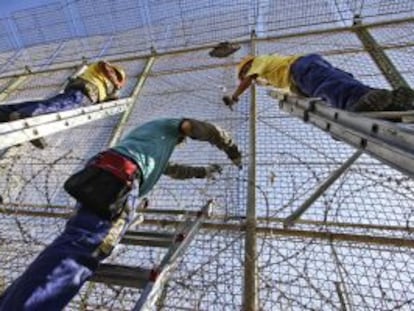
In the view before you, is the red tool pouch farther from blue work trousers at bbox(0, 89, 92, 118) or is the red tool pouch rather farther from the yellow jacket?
the yellow jacket

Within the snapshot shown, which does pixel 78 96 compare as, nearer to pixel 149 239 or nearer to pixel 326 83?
pixel 149 239

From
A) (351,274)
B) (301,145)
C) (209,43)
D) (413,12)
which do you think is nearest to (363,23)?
(413,12)

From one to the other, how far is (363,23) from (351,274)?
6117 millimetres

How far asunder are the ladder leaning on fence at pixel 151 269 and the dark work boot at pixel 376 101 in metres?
1.41

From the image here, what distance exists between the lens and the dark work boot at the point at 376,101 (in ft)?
9.59

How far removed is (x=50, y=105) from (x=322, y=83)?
2642 mm

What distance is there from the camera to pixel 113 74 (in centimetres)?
604

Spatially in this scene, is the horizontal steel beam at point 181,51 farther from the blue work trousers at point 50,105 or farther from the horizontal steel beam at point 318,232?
the horizontal steel beam at point 318,232

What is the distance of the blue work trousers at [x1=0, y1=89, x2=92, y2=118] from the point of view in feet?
14.4

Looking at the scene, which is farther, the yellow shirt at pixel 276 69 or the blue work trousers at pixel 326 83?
the yellow shirt at pixel 276 69

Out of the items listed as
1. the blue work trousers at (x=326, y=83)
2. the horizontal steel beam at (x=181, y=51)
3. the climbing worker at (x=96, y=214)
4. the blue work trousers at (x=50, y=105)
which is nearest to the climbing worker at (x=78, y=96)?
the blue work trousers at (x=50, y=105)

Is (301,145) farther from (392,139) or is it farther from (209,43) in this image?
(209,43)

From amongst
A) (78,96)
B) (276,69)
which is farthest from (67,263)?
(276,69)

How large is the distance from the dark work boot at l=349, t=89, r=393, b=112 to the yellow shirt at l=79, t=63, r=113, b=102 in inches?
141
